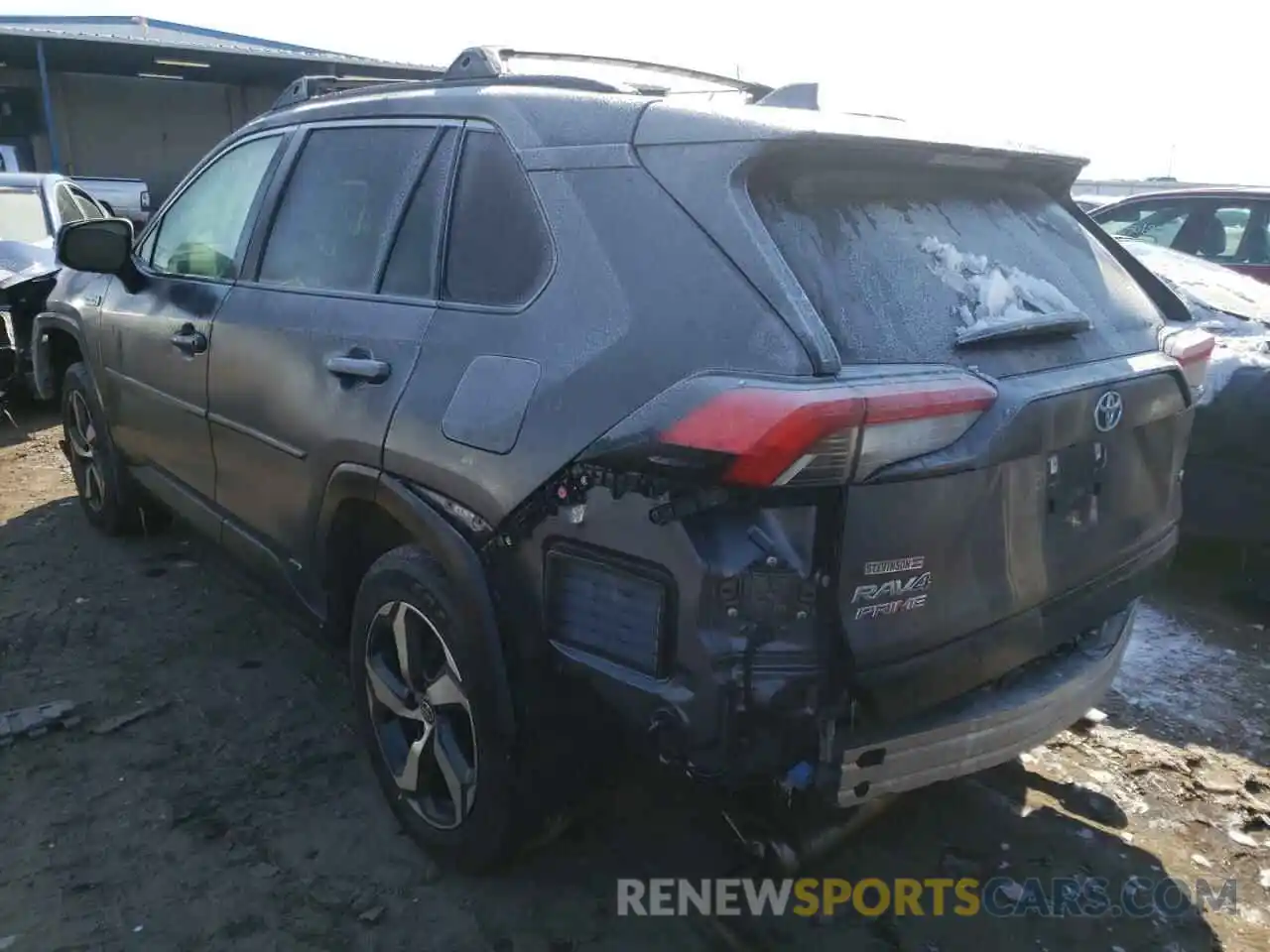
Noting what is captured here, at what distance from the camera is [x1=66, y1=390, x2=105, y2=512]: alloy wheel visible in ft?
16.4

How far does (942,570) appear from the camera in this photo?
6.64 ft

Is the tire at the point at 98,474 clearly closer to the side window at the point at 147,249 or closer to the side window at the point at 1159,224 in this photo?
the side window at the point at 147,249

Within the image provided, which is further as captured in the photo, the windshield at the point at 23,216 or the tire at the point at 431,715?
the windshield at the point at 23,216

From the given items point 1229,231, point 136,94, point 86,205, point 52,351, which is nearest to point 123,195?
point 86,205

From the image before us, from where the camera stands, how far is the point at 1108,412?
228 cm

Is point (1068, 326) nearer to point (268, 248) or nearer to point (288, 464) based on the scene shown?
point (288, 464)

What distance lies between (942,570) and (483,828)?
1279mm

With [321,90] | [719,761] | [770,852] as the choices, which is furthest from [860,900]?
[321,90]

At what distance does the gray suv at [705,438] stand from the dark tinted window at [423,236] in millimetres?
13

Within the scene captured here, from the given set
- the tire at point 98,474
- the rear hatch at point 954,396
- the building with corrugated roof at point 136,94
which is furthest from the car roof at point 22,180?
the building with corrugated roof at point 136,94

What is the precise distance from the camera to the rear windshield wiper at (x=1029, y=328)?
84.3 inches

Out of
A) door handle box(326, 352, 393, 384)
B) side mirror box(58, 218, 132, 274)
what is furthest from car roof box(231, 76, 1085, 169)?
side mirror box(58, 218, 132, 274)

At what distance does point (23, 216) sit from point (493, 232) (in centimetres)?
773

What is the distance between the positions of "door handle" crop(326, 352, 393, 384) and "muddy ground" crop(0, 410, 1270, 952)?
1.08 m
